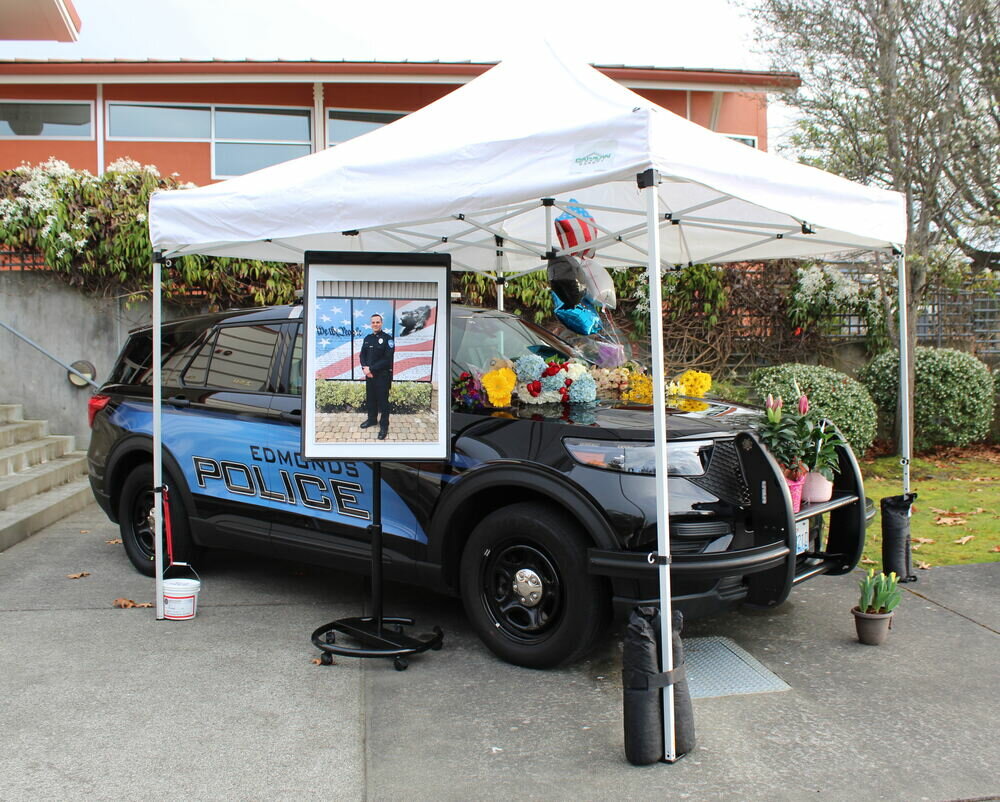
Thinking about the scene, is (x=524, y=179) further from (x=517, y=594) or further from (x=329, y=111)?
(x=329, y=111)

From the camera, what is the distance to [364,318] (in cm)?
408

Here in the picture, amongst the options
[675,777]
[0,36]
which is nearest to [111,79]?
[0,36]

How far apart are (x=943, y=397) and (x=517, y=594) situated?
755 cm

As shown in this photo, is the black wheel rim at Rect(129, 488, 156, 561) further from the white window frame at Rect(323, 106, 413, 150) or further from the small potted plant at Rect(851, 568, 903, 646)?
the white window frame at Rect(323, 106, 413, 150)

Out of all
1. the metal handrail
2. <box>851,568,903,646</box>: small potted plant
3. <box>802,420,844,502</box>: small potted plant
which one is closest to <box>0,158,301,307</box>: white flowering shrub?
→ the metal handrail

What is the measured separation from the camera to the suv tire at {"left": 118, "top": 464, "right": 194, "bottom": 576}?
564cm

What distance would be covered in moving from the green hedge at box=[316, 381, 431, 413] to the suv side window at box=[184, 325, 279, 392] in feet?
3.64

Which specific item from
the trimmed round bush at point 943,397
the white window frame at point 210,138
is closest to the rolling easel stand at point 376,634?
the trimmed round bush at point 943,397

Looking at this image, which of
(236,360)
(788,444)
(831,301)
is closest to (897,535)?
(788,444)

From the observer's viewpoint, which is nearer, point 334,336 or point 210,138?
point 334,336

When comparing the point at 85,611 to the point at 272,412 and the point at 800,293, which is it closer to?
the point at 272,412

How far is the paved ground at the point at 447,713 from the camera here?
10.1ft

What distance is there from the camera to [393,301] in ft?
13.4

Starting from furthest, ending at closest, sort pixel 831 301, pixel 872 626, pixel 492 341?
pixel 831 301 < pixel 492 341 < pixel 872 626
